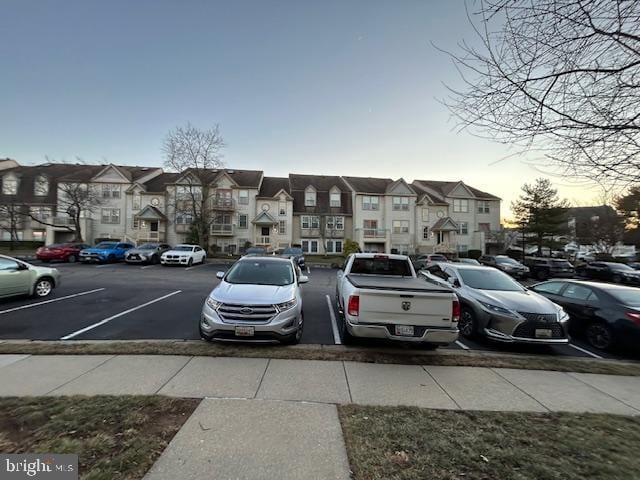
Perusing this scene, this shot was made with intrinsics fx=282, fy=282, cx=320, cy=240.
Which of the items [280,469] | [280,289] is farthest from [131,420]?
[280,289]

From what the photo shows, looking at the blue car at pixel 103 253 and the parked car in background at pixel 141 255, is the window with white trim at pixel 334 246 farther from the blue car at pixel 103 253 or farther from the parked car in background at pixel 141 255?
the blue car at pixel 103 253

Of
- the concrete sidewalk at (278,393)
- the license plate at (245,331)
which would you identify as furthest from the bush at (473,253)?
the license plate at (245,331)

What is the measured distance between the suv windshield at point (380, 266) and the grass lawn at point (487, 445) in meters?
4.27

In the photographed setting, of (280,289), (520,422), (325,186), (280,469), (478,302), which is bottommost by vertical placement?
(520,422)

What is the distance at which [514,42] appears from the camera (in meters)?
3.81

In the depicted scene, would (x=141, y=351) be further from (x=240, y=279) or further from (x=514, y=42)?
(x=514, y=42)

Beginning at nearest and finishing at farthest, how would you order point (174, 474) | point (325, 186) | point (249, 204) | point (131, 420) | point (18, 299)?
point (174, 474), point (131, 420), point (18, 299), point (249, 204), point (325, 186)

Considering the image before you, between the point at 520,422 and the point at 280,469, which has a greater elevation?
the point at 280,469

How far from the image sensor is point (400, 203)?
40.1 metres

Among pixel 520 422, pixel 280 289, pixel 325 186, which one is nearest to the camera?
pixel 520 422

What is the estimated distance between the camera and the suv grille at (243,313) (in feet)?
17.3

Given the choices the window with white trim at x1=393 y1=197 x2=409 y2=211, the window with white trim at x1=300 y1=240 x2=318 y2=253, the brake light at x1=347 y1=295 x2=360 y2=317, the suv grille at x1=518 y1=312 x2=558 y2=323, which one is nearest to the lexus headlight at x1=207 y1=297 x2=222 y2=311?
the brake light at x1=347 y1=295 x2=360 y2=317

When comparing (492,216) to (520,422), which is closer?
(520,422)

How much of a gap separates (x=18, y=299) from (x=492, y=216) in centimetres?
4967
